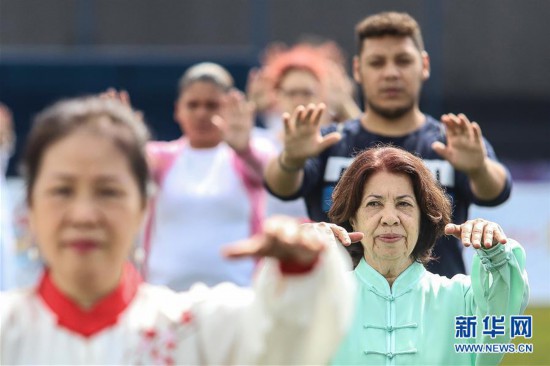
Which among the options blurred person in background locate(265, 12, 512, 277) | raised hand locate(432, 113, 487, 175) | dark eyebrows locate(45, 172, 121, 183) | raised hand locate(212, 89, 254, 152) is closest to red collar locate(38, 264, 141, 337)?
dark eyebrows locate(45, 172, 121, 183)

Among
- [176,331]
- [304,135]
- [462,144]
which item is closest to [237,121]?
[304,135]

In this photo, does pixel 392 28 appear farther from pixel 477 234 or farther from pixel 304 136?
pixel 477 234

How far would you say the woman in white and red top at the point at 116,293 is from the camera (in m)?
2.41

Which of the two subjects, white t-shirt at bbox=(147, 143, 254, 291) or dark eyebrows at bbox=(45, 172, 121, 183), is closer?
dark eyebrows at bbox=(45, 172, 121, 183)

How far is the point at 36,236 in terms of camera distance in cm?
258

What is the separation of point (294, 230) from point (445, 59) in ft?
50.6

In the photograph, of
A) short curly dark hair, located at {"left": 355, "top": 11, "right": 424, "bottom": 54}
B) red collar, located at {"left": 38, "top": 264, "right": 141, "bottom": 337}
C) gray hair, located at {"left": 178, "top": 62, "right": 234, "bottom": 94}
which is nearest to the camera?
red collar, located at {"left": 38, "top": 264, "right": 141, "bottom": 337}

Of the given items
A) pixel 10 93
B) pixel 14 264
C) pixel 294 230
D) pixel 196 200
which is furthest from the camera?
pixel 10 93

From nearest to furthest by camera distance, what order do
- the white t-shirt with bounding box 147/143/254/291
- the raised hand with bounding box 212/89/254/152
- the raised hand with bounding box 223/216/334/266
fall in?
the raised hand with bounding box 223/216/334/266
the raised hand with bounding box 212/89/254/152
the white t-shirt with bounding box 147/143/254/291

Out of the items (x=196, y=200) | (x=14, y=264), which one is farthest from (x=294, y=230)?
(x=14, y=264)

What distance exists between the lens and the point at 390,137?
4.34 meters

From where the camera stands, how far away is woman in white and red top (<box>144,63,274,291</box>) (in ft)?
20.6

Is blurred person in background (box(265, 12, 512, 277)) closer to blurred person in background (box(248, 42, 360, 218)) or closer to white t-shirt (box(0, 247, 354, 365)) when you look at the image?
white t-shirt (box(0, 247, 354, 365))

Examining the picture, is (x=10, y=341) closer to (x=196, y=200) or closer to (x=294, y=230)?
(x=294, y=230)
